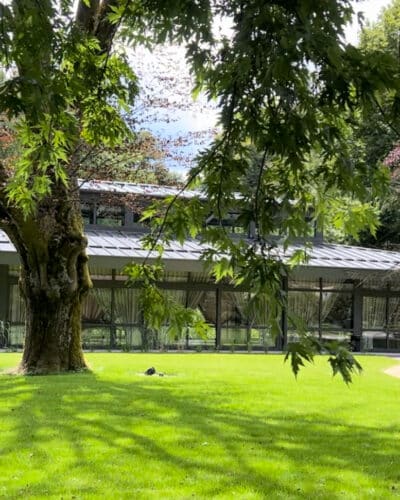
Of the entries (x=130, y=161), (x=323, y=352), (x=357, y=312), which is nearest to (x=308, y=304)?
(x=357, y=312)

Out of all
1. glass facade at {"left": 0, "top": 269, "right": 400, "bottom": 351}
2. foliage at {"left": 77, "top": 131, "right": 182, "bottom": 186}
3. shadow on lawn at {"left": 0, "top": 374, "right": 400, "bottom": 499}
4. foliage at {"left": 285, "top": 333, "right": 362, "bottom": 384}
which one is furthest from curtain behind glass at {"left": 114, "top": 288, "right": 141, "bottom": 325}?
foliage at {"left": 285, "top": 333, "right": 362, "bottom": 384}

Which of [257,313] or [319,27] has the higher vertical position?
[319,27]

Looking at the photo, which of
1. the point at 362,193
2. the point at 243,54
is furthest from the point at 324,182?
the point at 243,54

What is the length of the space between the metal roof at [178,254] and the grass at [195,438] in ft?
24.2

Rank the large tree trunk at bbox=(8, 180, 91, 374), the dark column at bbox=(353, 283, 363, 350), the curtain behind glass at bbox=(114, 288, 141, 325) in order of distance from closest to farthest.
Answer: the large tree trunk at bbox=(8, 180, 91, 374)
the curtain behind glass at bbox=(114, 288, 141, 325)
the dark column at bbox=(353, 283, 363, 350)

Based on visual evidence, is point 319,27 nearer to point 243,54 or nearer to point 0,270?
point 243,54

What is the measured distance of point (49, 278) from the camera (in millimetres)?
11164

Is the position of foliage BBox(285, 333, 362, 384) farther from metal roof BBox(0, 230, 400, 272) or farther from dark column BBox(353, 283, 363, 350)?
dark column BBox(353, 283, 363, 350)

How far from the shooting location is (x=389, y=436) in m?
7.00

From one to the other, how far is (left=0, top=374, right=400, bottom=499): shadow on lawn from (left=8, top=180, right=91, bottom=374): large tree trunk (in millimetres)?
2118

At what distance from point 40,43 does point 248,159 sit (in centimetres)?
115

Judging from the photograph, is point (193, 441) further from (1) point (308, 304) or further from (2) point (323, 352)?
(1) point (308, 304)

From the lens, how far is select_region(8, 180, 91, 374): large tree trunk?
11.1 m

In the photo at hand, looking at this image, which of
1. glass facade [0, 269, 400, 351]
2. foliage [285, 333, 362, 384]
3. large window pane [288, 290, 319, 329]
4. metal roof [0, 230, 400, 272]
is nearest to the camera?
foliage [285, 333, 362, 384]
